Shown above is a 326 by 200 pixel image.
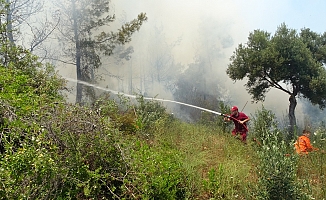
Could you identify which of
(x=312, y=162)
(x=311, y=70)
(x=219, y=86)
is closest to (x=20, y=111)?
(x=312, y=162)

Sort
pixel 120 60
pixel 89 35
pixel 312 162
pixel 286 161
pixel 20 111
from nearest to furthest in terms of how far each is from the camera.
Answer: pixel 286 161, pixel 20 111, pixel 312 162, pixel 89 35, pixel 120 60

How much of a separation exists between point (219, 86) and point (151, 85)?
18.0 ft

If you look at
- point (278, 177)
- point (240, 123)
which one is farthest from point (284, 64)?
point (278, 177)

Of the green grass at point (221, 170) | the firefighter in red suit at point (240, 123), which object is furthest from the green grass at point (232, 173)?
the firefighter in red suit at point (240, 123)

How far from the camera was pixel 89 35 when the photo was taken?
46.8 feet

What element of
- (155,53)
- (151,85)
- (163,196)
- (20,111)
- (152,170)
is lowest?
(163,196)

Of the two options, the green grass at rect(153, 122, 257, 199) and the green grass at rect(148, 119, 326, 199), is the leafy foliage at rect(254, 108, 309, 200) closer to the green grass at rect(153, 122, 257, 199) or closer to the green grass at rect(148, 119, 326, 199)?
the green grass at rect(148, 119, 326, 199)

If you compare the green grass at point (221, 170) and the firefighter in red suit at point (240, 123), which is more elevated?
the firefighter in red suit at point (240, 123)

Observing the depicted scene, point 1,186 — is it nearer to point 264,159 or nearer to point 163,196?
point 163,196

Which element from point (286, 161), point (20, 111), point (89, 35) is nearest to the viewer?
point (286, 161)

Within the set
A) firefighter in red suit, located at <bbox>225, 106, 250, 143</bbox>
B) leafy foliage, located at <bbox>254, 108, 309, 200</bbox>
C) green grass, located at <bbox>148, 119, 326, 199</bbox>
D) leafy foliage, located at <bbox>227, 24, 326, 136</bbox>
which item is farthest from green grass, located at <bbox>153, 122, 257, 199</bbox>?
leafy foliage, located at <bbox>227, 24, 326, 136</bbox>

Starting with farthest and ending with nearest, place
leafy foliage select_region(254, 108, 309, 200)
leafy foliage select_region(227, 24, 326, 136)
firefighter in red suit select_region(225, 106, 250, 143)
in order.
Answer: leafy foliage select_region(227, 24, 326, 136) < firefighter in red suit select_region(225, 106, 250, 143) < leafy foliage select_region(254, 108, 309, 200)

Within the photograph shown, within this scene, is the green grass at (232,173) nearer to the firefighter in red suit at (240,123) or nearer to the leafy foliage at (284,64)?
the firefighter in red suit at (240,123)

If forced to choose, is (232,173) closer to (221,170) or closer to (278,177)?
(221,170)
